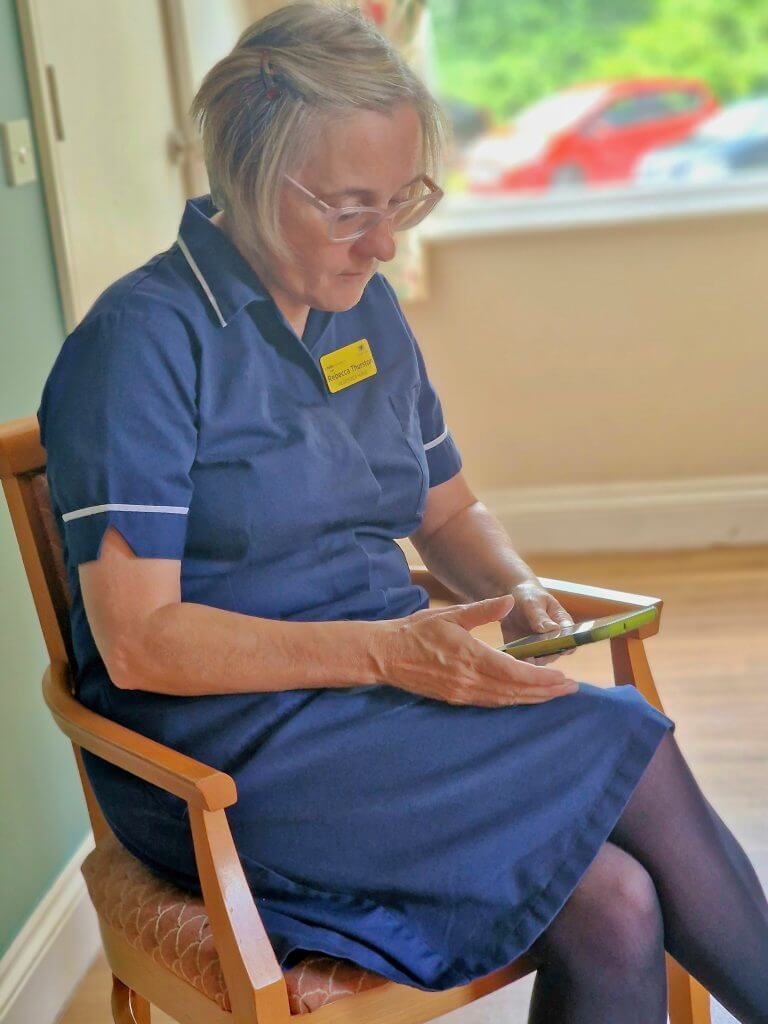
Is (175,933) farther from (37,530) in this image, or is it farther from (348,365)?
(348,365)

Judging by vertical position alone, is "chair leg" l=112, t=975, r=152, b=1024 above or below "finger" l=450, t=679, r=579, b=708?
below

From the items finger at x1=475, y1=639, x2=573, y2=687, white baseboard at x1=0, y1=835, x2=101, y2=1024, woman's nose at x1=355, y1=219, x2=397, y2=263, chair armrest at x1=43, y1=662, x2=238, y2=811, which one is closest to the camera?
chair armrest at x1=43, y1=662, x2=238, y2=811

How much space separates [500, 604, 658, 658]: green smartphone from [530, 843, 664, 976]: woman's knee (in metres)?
0.22

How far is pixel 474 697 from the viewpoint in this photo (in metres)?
1.36

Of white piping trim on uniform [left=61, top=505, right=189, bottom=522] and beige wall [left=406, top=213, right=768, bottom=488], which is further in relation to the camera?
beige wall [left=406, top=213, right=768, bottom=488]

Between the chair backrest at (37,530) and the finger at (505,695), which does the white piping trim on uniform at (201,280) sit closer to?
the chair backrest at (37,530)

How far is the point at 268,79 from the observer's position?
1.38 m

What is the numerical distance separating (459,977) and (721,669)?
5.94 ft

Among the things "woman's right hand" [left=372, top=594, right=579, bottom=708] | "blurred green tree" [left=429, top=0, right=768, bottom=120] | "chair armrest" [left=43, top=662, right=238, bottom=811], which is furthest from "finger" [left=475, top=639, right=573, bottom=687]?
"blurred green tree" [left=429, top=0, right=768, bottom=120]

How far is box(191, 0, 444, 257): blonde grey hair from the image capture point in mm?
1376

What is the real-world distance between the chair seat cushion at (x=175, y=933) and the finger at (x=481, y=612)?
1.20ft

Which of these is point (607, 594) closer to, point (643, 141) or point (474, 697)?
point (474, 697)

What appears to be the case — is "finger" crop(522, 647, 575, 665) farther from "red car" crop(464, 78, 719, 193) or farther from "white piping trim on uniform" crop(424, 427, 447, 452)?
"red car" crop(464, 78, 719, 193)

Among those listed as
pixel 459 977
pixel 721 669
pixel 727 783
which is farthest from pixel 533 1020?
pixel 721 669
